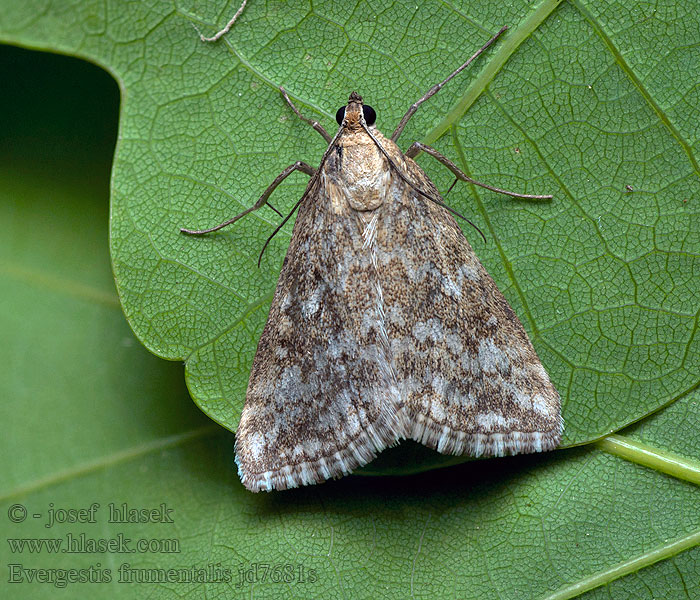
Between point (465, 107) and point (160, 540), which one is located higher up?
point (465, 107)

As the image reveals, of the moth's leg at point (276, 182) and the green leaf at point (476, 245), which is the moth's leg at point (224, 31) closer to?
the green leaf at point (476, 245)

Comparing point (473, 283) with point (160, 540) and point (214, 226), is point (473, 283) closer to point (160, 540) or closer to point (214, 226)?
point (214, 226)

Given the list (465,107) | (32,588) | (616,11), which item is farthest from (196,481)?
(616,11)

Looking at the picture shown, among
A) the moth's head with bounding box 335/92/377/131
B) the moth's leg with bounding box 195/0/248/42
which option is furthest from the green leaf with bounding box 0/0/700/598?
the moth's head with bounding box 335/92/377/131
